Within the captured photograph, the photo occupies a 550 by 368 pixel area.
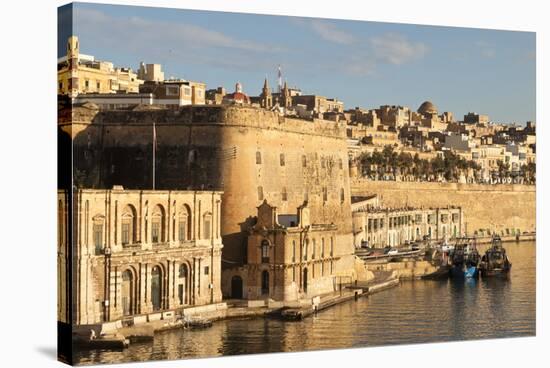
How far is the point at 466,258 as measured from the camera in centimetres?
2048

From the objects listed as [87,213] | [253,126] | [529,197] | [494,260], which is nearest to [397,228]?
[494,260]

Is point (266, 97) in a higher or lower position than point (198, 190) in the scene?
higher

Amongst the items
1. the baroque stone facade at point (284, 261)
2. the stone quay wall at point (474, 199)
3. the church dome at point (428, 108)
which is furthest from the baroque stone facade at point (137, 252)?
the stone quay wall at point (474, 199)

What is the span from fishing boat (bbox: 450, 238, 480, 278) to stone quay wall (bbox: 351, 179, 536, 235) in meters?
0.51

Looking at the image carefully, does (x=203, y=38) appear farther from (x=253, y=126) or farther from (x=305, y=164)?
(x=305, y=164)

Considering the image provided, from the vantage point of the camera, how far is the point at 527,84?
15812 millimetres

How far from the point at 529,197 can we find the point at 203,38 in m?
6.04

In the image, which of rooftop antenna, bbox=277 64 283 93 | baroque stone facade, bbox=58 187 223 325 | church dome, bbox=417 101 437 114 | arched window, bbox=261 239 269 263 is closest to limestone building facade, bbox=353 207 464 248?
church dome, bbox=417 101 437 114

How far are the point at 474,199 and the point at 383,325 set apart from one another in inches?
247

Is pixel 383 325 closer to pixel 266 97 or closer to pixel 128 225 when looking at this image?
pixel 266 97

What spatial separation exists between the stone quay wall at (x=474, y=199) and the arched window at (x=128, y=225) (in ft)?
17.5

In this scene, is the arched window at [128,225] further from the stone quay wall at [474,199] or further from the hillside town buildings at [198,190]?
the stone quay wall at [474,199]

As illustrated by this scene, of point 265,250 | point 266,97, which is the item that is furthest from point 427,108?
point 265,250

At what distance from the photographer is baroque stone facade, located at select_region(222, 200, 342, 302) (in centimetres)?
1508
